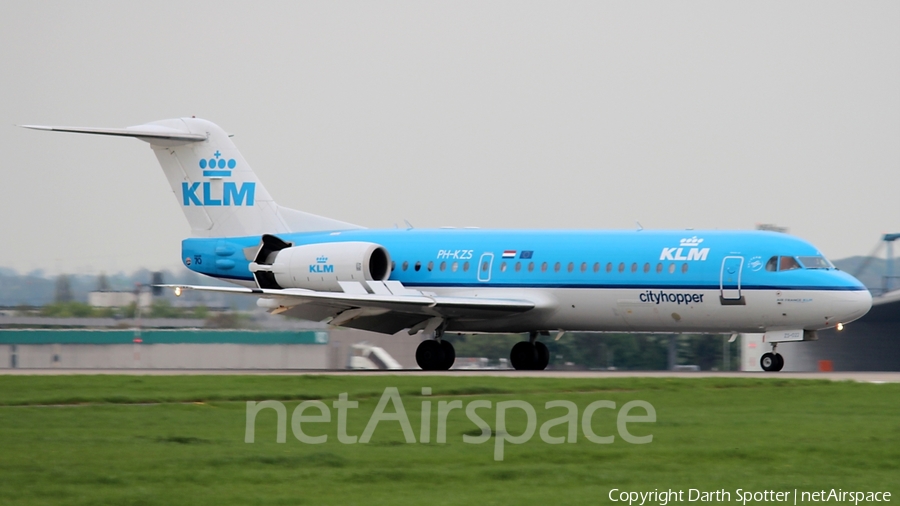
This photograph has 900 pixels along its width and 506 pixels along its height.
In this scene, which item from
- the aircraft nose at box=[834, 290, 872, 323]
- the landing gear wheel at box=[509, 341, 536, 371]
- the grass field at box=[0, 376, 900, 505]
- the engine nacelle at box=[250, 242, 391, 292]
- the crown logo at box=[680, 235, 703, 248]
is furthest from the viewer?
the landing gear wheel at box=[509, 341, 536, 371]

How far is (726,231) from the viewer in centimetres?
3031

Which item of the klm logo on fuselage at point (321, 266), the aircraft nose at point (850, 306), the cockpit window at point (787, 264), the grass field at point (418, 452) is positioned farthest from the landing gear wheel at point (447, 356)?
the grass field at point (418, 452)

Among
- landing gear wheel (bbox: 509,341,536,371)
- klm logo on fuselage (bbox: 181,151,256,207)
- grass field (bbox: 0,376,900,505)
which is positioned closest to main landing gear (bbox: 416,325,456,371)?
landing gear wheel (bbox: 509,341,536,371)

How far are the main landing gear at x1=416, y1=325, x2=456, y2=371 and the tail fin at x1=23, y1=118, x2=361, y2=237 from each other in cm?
529

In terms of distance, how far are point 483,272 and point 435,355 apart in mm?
2335

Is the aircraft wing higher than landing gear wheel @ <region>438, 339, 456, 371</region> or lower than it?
higher

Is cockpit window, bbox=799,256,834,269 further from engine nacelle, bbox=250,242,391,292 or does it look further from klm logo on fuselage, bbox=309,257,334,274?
klm logo on fuselage, bbox=309,257,334,274

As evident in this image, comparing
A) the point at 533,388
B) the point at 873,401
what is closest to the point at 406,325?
the point at 533,388

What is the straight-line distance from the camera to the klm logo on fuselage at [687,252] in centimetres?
2952

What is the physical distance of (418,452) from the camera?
1441cm

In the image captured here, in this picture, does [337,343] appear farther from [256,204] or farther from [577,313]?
[577,313]

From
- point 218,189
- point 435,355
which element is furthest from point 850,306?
point 218,189

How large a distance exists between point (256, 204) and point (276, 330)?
5070 mm

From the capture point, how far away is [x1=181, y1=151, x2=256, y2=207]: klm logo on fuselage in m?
36.3
